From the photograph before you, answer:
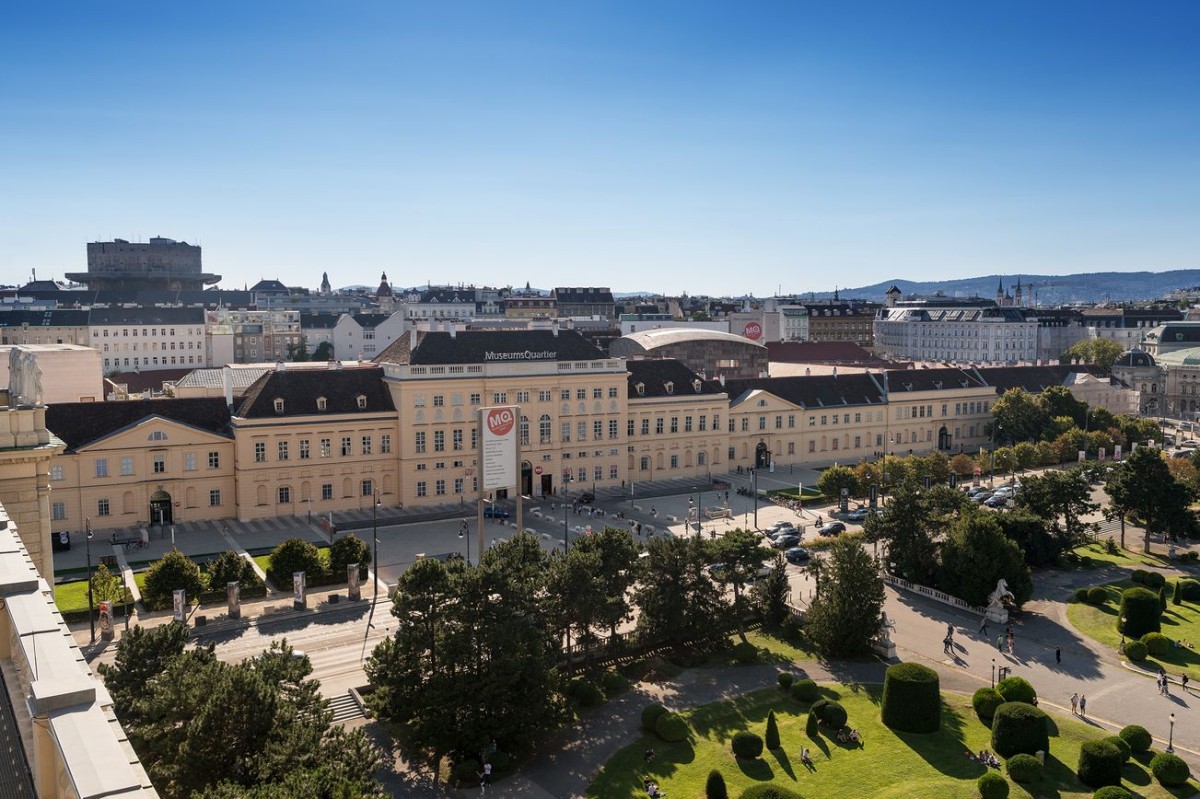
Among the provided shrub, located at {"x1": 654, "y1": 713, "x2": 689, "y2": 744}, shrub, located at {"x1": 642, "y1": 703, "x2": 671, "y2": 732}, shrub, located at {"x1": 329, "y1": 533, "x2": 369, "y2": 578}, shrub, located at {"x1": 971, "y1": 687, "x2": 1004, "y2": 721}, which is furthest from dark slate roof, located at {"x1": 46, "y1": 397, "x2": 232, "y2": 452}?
shrub, located at {"x1": 971, "y1": 687, "x2": 1004, "y2": 721}

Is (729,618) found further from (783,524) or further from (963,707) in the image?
(783,524)

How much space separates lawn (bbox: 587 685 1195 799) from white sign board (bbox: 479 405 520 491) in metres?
21.6

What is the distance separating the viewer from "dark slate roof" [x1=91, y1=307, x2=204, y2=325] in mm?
153625

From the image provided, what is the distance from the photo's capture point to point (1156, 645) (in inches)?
1893

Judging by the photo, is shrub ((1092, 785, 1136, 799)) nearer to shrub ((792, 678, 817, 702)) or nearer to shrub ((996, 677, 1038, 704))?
shrub ((996, 677, 1038, 704))

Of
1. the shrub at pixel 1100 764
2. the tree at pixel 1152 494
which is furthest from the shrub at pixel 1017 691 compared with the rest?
the tree at pixel 1152 494

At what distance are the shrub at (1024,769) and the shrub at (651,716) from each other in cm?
1358

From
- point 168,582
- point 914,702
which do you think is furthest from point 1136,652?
point 168,582

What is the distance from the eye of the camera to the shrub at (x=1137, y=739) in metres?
38.0

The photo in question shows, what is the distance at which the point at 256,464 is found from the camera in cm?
7069

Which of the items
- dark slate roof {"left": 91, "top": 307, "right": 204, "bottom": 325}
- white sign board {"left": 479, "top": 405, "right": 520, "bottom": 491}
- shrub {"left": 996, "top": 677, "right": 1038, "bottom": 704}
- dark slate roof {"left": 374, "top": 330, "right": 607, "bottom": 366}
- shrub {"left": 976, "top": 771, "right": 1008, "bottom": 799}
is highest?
dark slate roof {"left": 91, "top": 307, "right": 204, "bottom": 325}

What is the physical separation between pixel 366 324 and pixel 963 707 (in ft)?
467

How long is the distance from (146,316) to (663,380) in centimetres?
10612

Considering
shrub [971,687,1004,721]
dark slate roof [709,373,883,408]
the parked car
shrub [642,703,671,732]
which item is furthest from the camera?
dark slate roof [709,373,883,408]
